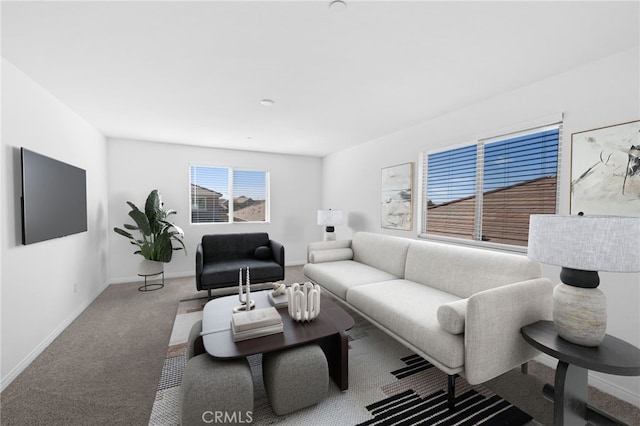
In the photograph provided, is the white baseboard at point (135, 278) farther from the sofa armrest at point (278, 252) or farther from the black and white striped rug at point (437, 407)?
the black and white striped rug at point (437, 407)

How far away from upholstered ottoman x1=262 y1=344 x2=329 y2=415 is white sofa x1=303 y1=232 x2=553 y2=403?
724mm

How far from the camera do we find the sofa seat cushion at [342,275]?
9.55ft

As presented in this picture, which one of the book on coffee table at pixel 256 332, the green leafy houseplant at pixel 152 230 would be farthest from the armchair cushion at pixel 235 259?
the book on coffee table at pixel 256 332

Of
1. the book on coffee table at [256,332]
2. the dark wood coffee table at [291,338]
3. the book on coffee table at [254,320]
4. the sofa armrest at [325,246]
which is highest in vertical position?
the sofa armrest at [325,246]

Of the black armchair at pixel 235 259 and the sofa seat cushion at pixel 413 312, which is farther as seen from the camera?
the black armchair at pixel 235 259

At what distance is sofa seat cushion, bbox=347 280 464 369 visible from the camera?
167 centimetres

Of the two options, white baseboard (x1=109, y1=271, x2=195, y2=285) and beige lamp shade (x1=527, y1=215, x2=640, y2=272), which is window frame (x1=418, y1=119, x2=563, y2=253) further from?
white baseboard (x1=109, y1=271, x2=195, y2=285)

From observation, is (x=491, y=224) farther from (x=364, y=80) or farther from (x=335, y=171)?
(x=335, y=171)

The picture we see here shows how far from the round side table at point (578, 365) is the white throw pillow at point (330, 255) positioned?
246cm

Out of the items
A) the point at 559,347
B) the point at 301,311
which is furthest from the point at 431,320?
the point at 301,311

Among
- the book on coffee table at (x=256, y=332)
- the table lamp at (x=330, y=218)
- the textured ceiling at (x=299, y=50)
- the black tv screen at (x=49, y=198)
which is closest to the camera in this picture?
the textured ceiling at (x=299, y=50)

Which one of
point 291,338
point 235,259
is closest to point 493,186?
point 291,338

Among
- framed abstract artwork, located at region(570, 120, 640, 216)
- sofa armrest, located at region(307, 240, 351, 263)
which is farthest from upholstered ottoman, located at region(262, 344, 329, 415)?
framed abstract artwork, located at region(570, 120, 640, 216)

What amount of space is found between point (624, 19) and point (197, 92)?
10.2 feet
